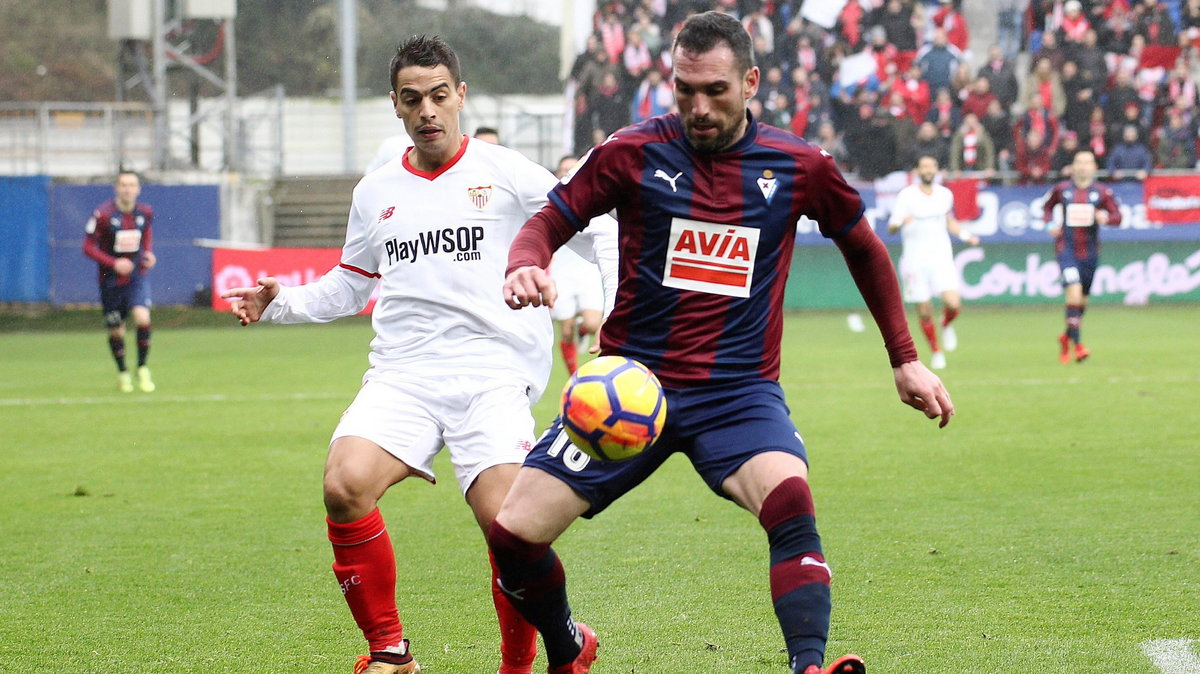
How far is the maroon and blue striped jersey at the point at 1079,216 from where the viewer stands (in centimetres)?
1545

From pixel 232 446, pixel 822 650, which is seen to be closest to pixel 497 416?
pixel 822 650

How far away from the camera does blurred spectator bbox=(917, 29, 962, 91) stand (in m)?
22.7

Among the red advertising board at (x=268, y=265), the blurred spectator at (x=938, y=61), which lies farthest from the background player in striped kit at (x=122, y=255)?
the blurred spectator at (x=938, y=61)

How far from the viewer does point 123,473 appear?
28.7 ft

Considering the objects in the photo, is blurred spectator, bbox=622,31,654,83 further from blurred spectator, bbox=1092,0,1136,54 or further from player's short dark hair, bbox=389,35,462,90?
player's short dark hair, bbox=389,35,462,90

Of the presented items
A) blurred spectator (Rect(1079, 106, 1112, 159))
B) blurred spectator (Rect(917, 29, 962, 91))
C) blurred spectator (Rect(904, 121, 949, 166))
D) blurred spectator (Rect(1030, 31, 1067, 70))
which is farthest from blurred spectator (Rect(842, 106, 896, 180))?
blurred spectator (Rect(1079, 106, 1112, 159))

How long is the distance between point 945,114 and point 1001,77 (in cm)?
118

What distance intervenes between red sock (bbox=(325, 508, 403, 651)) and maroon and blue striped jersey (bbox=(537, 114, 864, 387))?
3.69 ft

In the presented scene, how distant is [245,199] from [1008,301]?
12914 millimetres

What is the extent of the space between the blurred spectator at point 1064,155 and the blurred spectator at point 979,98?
4.29 feet

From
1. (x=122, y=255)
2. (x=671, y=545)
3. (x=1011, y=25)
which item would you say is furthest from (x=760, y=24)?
(x=671, y=545)

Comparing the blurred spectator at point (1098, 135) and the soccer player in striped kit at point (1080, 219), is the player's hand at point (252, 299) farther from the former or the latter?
the blurred spectator at point (1098, 135)

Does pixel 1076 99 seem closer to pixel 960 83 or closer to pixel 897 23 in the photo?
pixel 960 83

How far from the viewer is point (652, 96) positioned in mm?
22484
